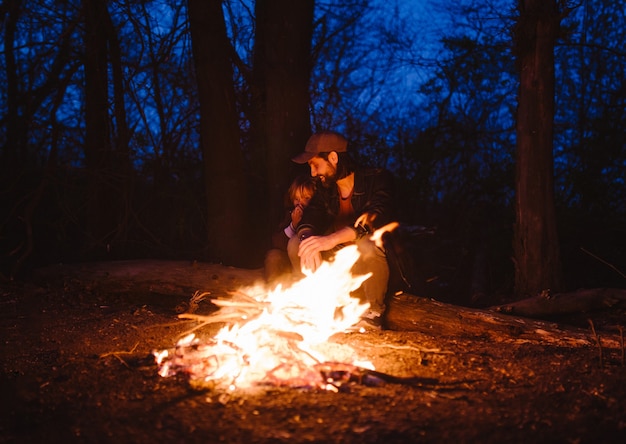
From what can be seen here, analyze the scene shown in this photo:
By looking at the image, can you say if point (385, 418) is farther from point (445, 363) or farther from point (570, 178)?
point (570, 178)

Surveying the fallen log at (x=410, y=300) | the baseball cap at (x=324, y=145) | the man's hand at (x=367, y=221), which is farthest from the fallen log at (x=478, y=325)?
the baseball cap at (x=324, y=145)

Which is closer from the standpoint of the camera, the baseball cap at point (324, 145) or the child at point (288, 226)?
the baseball cap at point (324, 145)

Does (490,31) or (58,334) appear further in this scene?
(490,31)

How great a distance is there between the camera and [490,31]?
8.78m

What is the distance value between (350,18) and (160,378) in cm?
774

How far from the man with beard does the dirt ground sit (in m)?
0.49

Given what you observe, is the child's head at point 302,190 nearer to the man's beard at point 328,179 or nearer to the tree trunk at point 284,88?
the man's beard at point 328,179

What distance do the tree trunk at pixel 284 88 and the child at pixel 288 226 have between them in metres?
0.75

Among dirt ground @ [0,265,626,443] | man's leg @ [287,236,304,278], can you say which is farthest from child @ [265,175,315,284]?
dirt ground @ [0,265,626,443]

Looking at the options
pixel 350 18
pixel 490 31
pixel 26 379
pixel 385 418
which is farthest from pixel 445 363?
pixel 350 18

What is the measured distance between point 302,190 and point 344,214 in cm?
43

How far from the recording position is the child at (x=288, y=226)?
5281 millimetres

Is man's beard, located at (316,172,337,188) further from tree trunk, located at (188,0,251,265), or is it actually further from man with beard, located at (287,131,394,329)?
tree trunk, located at (188,0,251,265)

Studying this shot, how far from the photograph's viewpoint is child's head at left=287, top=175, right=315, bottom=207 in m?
5.27
